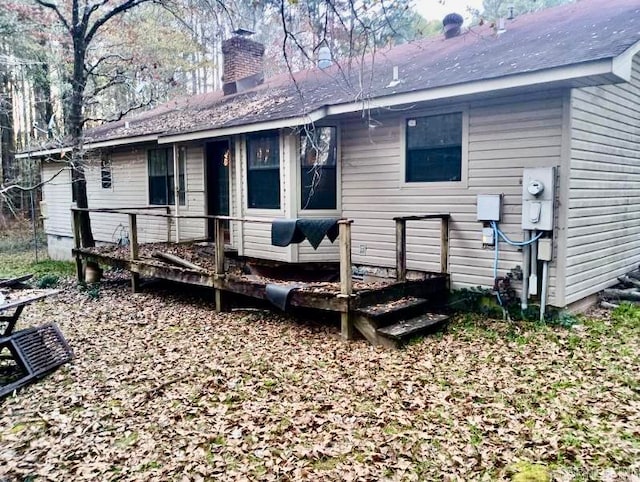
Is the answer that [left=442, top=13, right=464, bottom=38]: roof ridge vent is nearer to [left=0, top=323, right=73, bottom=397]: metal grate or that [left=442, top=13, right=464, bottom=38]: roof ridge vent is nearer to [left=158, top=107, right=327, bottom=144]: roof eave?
[left=158, top=107, right=327, bottom=144]: roof eave

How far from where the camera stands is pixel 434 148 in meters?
6.95

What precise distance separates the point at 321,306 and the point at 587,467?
333 centimetres

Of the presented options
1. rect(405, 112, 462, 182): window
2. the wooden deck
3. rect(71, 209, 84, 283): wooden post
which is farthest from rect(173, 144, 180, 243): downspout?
rect(405, 112, 462, 182): window

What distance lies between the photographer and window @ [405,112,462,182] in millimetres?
6734

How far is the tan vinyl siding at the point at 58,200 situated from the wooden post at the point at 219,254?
9.53m

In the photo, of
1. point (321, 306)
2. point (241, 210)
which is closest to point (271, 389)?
point (321, 306)

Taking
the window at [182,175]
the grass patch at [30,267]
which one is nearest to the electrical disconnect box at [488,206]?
the window at [182,175]

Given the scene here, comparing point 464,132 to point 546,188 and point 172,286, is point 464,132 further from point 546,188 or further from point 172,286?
point 172,286

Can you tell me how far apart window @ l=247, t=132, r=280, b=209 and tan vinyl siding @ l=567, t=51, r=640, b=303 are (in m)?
4.54

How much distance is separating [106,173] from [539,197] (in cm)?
1152

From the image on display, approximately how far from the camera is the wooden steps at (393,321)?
5.55m

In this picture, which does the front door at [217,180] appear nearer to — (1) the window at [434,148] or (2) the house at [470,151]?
(2) the house at [470,151]

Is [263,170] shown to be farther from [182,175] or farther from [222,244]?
[182,175]

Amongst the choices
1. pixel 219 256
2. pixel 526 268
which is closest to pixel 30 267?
pixel 219 256
